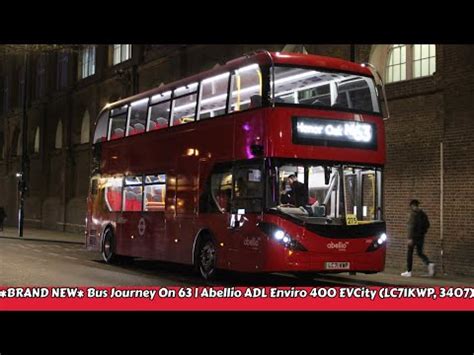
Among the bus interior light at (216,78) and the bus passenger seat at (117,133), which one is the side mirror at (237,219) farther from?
the bus passenger seat at (117,133)

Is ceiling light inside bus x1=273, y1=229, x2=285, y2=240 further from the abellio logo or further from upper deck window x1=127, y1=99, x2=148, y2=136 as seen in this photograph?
upper deck window x1=127, y1=99, x2=148, y2=136

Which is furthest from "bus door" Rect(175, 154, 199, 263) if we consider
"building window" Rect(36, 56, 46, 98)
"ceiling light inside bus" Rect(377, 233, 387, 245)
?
"building window" Rect(36, 56, 46, 98)

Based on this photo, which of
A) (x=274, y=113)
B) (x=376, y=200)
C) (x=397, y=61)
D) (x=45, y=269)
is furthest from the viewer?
(x=397, y=61)

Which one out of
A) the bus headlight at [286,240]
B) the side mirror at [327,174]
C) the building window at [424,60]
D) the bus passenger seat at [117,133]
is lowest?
the bus headlight at [286,240]

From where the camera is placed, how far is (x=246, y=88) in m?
12.9

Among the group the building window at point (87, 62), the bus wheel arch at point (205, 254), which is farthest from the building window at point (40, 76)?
the bus wheel arch at point (205, 254)

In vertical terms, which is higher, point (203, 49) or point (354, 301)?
point (203, 49)

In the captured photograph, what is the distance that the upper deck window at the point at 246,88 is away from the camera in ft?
40.7

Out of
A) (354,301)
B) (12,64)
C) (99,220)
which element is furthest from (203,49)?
(12,64)

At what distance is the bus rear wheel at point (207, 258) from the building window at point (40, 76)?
108ft

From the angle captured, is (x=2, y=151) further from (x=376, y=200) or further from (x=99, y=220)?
(x=376, y=200)

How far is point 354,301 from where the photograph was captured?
37.4ft


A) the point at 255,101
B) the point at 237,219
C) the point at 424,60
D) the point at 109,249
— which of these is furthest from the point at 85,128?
the point at 255,101

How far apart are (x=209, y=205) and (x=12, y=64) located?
3957 cm
